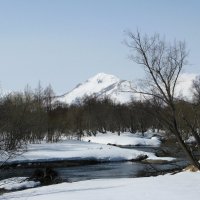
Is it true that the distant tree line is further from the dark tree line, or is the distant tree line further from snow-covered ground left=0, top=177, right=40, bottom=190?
snow-covered ground left=0, top=177, right=40, bottom=190

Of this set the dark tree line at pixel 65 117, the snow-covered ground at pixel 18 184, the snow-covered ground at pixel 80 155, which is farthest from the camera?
the snow-covered ground at pixel 80 155

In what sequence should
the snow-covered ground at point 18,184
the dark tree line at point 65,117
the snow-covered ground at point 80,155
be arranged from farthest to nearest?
the snow-covered ground at point 80,155, the snow-covered ground at point 18,184, the dark tree line at point 65,117

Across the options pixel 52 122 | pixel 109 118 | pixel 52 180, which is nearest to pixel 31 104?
pixel 52 122

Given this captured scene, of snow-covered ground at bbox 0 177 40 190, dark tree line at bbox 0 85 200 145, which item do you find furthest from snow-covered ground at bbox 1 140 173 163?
snow-covered ground at bbox 0 177 40 190

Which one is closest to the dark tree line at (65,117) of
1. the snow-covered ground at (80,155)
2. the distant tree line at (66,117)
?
the distant tree line at (66,117)

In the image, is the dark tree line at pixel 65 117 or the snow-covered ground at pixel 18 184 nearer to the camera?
the dark tree line at pixel 65 117

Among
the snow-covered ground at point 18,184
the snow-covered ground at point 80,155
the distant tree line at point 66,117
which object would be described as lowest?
the snow-covered ground at point 18,184

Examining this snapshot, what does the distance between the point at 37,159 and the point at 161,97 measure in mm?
25746

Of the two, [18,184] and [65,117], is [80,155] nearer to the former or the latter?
[18,184]

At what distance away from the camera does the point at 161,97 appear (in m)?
24.3

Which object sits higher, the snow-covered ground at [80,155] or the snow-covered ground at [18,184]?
the snow-covered ground at [80,155]

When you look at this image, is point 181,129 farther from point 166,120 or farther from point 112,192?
point 112,192

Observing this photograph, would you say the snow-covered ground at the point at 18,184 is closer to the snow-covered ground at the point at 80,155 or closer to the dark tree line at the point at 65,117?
the dark tree line at the point at 65,117

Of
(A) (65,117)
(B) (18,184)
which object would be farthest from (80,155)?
(A) (65,117)
